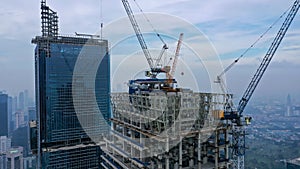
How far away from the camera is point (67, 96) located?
59.2 ft

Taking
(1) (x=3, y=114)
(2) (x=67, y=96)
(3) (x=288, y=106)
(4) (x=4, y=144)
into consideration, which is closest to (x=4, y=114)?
(1) (x=3, y=114)

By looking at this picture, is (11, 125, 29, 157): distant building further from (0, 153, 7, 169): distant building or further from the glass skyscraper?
the glass skyscraper

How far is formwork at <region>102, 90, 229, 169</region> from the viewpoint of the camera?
4.76 m

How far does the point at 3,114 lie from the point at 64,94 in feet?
48.2

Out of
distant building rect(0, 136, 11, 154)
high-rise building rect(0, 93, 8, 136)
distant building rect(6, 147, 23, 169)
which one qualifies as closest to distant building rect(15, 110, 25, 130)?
high-rise building rect(0, 93, 8, 136)

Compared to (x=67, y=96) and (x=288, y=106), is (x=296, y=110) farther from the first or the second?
(x=67, y=96)

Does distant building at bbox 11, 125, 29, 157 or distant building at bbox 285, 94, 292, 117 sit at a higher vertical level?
distant building at bbox 285, 94, 292, 117

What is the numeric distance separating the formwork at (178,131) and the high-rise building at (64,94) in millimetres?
11738

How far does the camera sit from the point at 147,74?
765cm

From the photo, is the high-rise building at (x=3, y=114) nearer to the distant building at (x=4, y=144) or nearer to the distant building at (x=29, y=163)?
the distant building at (x=4, y=144)

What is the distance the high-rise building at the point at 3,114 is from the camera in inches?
1072

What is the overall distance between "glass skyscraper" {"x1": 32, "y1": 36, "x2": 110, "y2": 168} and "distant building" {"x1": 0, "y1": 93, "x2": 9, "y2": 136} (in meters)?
12.5

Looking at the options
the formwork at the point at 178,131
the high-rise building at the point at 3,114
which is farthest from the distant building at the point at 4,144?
the formwork at the point at 178,131

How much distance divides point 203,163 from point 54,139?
49.1ft
